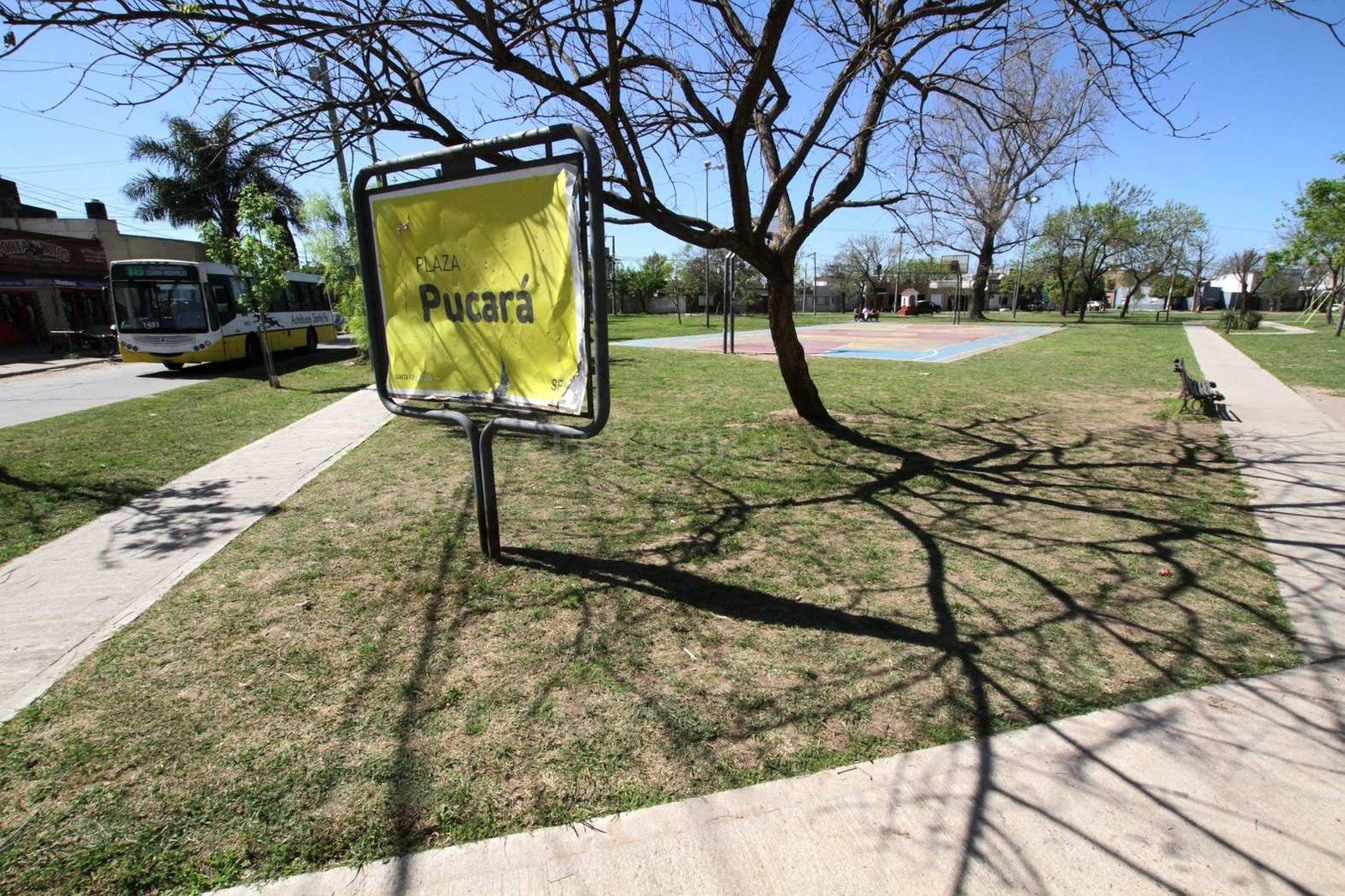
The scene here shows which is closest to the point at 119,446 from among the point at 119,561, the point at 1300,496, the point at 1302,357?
the point at 119,561

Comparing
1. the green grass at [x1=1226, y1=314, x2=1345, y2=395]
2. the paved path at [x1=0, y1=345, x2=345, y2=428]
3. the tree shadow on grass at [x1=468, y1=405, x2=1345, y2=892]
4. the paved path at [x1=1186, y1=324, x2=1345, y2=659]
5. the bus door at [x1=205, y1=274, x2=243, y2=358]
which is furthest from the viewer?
the bus door at [x1=205, y1=274, x2=243, y2=358]

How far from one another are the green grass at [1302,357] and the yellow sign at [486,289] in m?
14.1

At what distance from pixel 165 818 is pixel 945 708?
2990 mm

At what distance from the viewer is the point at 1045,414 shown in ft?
31.6

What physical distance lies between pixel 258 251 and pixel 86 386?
5312 mm

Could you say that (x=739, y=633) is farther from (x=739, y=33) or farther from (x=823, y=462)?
(x=739, y=33)

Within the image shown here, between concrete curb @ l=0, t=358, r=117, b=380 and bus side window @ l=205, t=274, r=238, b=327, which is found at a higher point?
bus side window @ l=205, t=274, r=238, b=327

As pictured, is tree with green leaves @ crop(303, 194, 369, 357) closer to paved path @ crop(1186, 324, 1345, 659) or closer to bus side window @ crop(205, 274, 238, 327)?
bus side window @ crop(205, 274, 238, 327)

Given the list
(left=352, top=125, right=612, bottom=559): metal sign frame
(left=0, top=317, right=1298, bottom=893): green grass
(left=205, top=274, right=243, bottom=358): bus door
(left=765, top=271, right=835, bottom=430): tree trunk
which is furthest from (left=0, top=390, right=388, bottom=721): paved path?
(left=205, top=274, right=243, bottom=358): bus door

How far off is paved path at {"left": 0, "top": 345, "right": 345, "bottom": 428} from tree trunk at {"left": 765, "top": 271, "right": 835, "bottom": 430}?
1121 centimetres

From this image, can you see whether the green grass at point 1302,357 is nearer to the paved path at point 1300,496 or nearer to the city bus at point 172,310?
the paved path at point 1300,496

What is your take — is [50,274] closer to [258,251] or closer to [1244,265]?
[258,251]

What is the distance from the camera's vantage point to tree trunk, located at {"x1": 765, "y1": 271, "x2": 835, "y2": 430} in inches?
303

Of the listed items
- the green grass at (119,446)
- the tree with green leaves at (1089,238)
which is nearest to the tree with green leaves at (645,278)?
the tree with green leaves at (1089,238)
